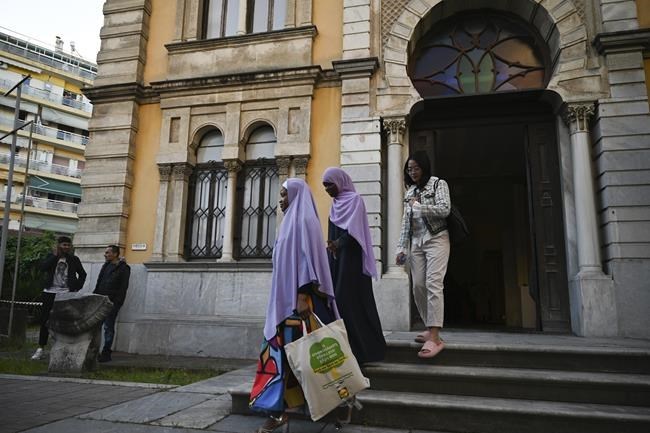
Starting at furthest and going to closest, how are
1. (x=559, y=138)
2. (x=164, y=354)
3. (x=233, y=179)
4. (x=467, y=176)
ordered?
1. (x=467, y=176)
2. (x=233, y=179)
3. (x=164, y=354)
4. (x=559, y=138)

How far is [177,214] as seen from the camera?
9.53 meters

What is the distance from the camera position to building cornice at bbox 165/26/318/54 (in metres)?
9.48

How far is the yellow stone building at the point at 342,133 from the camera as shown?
754 centimetres

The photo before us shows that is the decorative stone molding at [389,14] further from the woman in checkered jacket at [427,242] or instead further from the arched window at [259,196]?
the woman in checkered jacket at [427,242]

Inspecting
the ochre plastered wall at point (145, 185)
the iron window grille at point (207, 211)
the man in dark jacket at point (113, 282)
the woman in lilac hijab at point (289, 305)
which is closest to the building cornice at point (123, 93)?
the ochre plastered wall at point (145, 185)

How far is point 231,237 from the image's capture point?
9.20 meters

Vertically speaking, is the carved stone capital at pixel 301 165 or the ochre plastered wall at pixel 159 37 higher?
the ochre plastered wall at pixel 159 37

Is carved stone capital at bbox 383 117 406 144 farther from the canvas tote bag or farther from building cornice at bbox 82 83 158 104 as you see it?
the canvas tote bag

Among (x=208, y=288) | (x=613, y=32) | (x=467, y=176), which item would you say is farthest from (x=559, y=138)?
(x=208, y=288)

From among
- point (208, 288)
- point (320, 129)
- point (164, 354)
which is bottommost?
point (164, 354)

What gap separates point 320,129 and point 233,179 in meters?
2.01

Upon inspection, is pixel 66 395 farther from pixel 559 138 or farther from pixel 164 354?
pixel 559 138

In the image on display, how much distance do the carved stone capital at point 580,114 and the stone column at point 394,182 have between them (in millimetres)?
2767

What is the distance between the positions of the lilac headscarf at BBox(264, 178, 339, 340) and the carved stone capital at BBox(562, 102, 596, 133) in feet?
19.5
